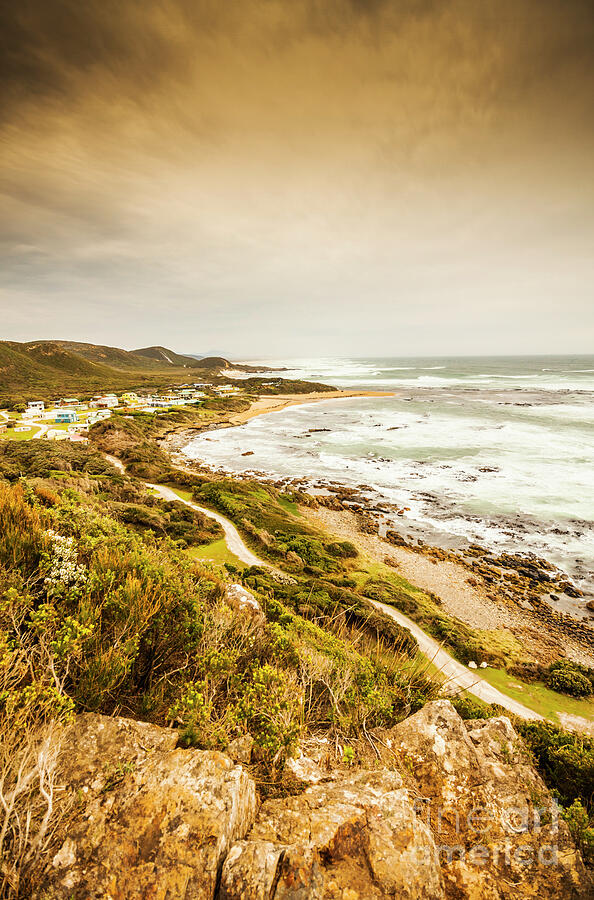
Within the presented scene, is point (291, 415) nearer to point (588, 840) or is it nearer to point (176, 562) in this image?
point (176, 562)

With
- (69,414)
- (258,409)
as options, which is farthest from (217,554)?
(258,409)

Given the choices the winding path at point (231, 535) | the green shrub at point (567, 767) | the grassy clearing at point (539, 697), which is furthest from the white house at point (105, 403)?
the green shrub at point (567, 767)

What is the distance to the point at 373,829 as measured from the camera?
10.4 ft

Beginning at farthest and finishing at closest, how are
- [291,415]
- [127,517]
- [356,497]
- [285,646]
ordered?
[291,415], [356,497], [127,517], [285,646]

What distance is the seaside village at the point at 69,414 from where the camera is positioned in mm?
43281

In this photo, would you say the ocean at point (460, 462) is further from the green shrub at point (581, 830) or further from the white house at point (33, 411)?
the white house at point (33, 411)

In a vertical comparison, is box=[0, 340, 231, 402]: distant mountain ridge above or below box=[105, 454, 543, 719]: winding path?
above

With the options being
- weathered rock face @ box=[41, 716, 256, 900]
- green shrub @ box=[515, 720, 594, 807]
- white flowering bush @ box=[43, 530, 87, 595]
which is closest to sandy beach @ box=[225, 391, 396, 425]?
white flowering bush @ box=[43, 530, 87, 595]

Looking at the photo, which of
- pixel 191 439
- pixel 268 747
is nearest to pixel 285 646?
pixel 268 747

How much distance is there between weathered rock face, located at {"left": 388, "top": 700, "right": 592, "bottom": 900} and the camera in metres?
3.06

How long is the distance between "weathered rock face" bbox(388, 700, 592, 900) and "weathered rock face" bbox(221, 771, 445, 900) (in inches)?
16.3

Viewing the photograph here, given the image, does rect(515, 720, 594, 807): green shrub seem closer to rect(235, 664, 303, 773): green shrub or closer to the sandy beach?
rect(235, 664, 303, 773): green shrub

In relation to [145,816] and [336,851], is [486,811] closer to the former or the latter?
[336,851]

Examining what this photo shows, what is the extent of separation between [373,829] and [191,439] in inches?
2127
